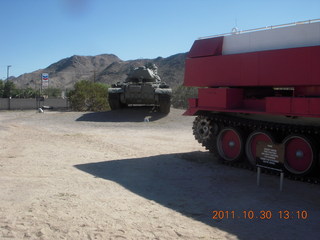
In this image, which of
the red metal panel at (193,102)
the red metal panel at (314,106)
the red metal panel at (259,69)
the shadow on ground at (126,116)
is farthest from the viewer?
the shadow on ground at (126,116)

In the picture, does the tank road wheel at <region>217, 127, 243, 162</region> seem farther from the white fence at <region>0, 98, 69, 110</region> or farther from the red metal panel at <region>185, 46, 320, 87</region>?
the white fence at <region>0, 98, 69, 110</region>

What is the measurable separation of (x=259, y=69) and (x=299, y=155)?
2192mm

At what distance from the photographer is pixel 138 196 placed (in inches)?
258

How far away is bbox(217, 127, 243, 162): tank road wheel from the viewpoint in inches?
379

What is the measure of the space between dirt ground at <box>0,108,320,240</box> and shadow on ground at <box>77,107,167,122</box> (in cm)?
893

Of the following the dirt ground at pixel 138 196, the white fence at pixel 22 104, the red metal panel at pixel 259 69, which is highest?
the red metal panel at pixel 259 69

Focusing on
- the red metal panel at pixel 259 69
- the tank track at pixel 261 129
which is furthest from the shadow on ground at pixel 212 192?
the red metal panel at pixel 259 69

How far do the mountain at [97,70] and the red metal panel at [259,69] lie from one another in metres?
64.6

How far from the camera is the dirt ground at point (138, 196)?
4938 millimetres

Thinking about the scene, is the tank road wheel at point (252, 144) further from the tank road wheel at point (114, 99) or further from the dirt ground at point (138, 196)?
the tank road wheel at point (114, 99)

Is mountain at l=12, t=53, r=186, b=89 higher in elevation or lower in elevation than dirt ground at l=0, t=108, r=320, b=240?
higher

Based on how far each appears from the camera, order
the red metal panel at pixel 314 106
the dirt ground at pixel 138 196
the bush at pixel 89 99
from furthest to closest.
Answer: the bush at pixel 89 99, the red metal panel at pixel 314 106, the dirt ground at pixel 138 196

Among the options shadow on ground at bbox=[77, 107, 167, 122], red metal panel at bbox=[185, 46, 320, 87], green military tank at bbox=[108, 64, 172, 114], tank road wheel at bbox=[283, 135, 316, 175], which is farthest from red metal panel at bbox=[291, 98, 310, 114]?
green military tank at bbox=[108, 64, 172, 114]

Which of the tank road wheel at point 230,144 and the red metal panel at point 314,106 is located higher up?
the red metal panel at point 314,106
